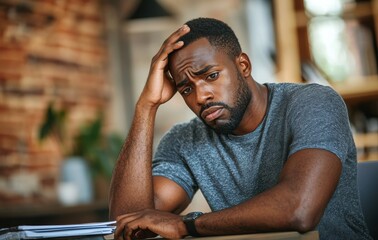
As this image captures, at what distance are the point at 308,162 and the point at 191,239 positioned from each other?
0.33 metres

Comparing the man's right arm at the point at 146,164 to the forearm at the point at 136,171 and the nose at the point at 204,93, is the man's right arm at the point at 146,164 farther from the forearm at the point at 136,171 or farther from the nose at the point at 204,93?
the nose at the point at 204,93

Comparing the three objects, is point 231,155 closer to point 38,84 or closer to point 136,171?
point 136,171

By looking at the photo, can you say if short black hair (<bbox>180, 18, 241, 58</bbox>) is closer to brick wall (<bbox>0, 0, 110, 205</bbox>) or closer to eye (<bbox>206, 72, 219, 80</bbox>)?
eye (<bbox>206, 72, 219, 80</bbox>)

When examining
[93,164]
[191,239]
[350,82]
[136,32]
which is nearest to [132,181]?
[191,239]

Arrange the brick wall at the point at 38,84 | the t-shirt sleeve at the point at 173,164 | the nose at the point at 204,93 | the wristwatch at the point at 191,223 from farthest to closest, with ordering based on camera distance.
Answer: the brick wall at the point at 38,84, the t-shirt sleeve at the point at 173,164, the nose at the point at 204,93, the wristwatch at the point at 191,223

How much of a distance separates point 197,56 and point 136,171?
0.40 m

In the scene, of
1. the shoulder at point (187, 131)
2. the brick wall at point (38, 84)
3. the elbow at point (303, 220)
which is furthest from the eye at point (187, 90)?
the brick wall at point (38, 84)

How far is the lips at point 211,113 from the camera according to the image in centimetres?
175

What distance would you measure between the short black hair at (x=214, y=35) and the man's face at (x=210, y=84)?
21 millimetres

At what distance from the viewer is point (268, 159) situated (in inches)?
70.3

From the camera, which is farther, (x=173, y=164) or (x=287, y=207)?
(x=173, y=164)

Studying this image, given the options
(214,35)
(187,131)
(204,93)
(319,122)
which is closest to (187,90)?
(204,93)

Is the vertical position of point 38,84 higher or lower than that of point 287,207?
higher

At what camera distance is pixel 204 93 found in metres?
1.75
